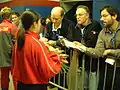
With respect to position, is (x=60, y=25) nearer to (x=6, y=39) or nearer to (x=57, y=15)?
(x=57, y=15)

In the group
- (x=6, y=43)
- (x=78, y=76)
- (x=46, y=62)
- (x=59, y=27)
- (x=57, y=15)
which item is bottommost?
(x=78, y=76)

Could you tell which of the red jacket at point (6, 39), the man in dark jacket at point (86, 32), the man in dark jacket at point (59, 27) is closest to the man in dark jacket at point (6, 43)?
the red jacket at point (6, 39)

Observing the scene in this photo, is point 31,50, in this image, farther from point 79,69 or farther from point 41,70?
point 79,69

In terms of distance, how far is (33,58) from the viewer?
2803 millimetres

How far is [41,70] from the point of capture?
111 inches

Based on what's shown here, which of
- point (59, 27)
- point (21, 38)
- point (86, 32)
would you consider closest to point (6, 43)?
point (59, 27)

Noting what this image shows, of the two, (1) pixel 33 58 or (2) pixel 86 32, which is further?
(2) pixel 86 32

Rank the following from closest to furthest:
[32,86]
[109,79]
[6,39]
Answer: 1. [32,86]
2. [109,79]
3. [6,39]

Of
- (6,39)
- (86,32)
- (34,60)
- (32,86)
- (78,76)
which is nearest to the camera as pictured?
(34,60)

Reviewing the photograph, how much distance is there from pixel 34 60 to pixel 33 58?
0.08ft

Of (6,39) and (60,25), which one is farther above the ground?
(60,25)

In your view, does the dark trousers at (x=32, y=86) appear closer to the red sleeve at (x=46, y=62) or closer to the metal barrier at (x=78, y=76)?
the red sleeve at (x=46, y=62)

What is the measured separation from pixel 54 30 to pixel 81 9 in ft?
1.93

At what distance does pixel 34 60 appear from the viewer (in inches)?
110
